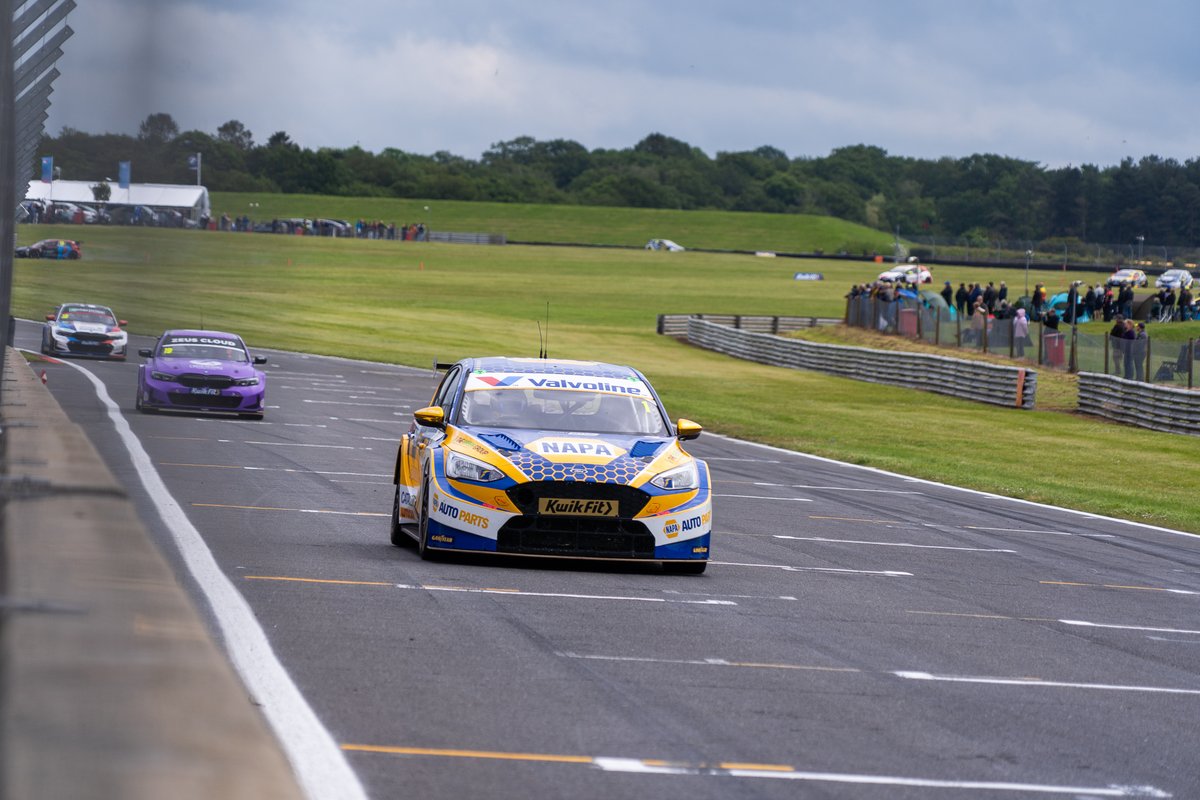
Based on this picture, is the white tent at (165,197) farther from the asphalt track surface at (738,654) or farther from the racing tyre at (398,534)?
the racing tyre at (398,534)

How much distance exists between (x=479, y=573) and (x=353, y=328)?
166 feet

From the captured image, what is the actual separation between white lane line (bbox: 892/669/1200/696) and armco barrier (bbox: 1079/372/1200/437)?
79.0 feet

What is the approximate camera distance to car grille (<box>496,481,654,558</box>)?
11180 millimetres

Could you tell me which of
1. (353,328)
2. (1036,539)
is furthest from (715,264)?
(1036,539)

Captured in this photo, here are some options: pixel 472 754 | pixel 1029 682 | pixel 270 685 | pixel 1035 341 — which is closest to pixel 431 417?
pixel 1029 682

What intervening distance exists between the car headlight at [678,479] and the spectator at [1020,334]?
30.5 meters

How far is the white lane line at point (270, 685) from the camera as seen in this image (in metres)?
5.36

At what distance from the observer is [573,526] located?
1126 centimetres

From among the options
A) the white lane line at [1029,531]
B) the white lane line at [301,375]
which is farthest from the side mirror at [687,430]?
the white lane line at [301,375]

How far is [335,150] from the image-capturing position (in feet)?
533

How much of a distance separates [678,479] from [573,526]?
2.72ft

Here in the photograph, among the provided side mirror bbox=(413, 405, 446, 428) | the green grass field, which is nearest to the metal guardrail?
the green grass field

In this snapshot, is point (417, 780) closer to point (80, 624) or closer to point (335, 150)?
point (80, 624)

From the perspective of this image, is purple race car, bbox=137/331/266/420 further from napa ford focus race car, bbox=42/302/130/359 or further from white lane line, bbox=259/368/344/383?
white lane line, bbox=259/368/344/383
